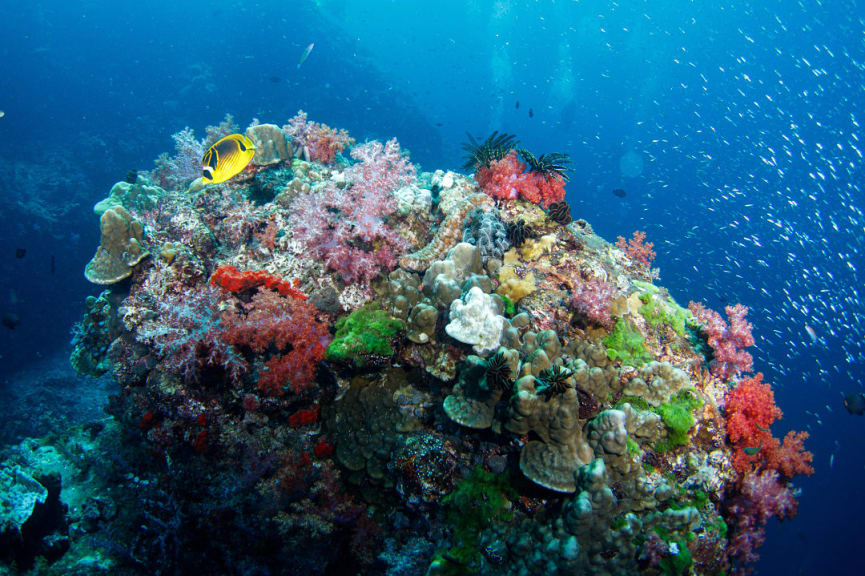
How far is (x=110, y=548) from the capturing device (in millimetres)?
5496

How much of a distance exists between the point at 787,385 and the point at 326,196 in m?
68.3

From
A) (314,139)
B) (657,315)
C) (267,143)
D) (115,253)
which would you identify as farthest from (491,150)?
(115,253)

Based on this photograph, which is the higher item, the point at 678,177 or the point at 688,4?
the point at 688,4

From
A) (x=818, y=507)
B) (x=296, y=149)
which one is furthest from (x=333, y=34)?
(x=818, y=507)

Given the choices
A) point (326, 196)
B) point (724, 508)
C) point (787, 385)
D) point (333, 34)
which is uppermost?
point (333, 34)

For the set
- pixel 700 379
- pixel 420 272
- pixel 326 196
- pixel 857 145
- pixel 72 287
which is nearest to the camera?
pixel 700 379

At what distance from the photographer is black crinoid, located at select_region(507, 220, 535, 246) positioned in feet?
19.6

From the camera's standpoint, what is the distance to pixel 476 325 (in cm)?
431

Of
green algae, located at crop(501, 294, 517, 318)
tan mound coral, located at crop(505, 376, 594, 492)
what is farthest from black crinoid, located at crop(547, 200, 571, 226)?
tan mound coral, located at crop(505, 376, 594, 492)

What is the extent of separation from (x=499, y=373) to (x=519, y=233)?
2973mm

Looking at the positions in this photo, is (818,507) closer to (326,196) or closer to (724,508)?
(724,508)

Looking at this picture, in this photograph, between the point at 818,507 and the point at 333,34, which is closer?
the point at 818,507

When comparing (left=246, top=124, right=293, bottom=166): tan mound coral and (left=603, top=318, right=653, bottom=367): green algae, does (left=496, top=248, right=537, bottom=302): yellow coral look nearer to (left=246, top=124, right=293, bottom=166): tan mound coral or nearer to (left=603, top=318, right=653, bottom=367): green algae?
(left=603, top=318, right=653, bottom=367): green algae

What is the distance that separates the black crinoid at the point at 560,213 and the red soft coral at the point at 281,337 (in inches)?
167
